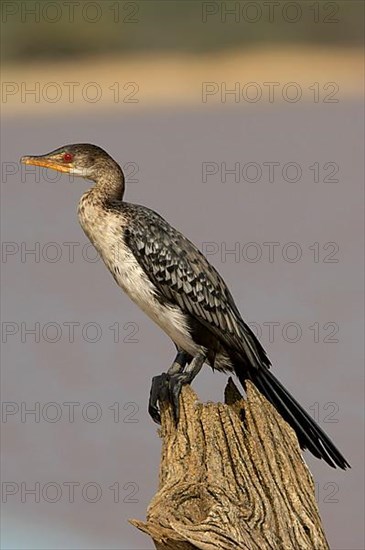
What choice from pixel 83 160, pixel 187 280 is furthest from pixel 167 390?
pixel 83 160

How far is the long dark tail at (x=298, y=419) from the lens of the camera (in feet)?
16.8

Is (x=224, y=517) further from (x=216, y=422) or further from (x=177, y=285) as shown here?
(x=177, y=285)

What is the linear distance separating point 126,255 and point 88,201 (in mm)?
Result: 233

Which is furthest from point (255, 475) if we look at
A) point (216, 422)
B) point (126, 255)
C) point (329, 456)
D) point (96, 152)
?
point (96, 152)

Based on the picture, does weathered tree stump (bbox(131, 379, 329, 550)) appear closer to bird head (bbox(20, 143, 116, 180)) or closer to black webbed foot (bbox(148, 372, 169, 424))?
black webbed foot (bbox(148, 372, 169, 424))

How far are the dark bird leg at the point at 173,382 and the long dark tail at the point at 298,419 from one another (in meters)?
0.21

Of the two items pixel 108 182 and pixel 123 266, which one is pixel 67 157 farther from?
pixel 123 266

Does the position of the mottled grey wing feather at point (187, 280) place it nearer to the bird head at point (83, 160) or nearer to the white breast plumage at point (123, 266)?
the white breast plumage at point (123, 266)

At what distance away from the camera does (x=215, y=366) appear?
5227mm

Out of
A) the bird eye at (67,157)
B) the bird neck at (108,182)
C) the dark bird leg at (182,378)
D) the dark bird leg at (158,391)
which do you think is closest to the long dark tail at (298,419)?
the dark bird leg at (182,378)

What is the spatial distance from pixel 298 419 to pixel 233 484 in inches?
26.0

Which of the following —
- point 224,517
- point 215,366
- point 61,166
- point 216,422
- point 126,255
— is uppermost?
point 61,166

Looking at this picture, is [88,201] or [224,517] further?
[88,201]

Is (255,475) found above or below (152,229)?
below
